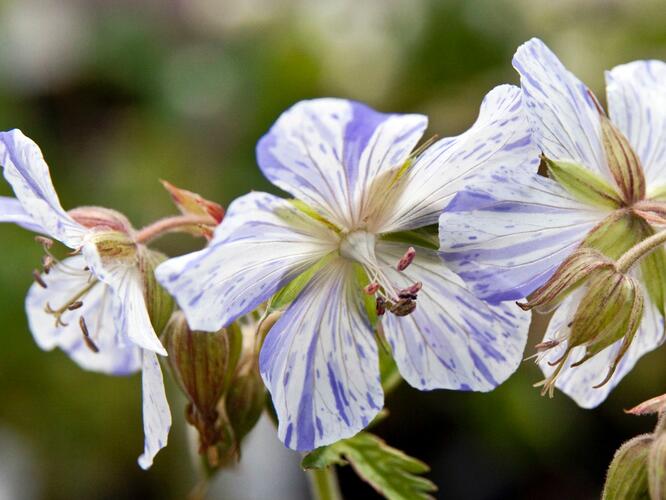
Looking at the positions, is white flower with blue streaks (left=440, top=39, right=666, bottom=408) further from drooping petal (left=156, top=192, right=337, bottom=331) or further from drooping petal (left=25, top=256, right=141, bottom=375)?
drooping petal (left=25, top=256, right=141, bottom=375)

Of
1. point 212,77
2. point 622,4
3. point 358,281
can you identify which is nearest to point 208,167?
point 212,77

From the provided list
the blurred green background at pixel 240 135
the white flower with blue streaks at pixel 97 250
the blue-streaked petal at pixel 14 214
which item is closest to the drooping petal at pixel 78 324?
the white flower with blue streaks at pixel 97 250

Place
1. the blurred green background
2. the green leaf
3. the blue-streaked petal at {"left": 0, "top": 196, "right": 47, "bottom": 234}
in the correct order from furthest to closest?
the blurred green background, the green leaf, the blue-streaked petal at {"left": 0, "top": 196, "right": 47, "bottom": 234}

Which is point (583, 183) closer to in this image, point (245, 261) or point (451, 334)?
point (451, 334)

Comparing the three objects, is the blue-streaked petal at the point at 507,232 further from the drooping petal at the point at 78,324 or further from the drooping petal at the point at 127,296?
the drooping petal at the point at 78,324

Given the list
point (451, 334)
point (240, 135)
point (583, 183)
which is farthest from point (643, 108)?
point (240, 135)

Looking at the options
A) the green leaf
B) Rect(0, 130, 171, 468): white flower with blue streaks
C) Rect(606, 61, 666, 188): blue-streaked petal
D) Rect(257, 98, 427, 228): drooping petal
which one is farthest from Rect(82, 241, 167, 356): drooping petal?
Rect(606, 61, 666, 188): blue-streaked petal
